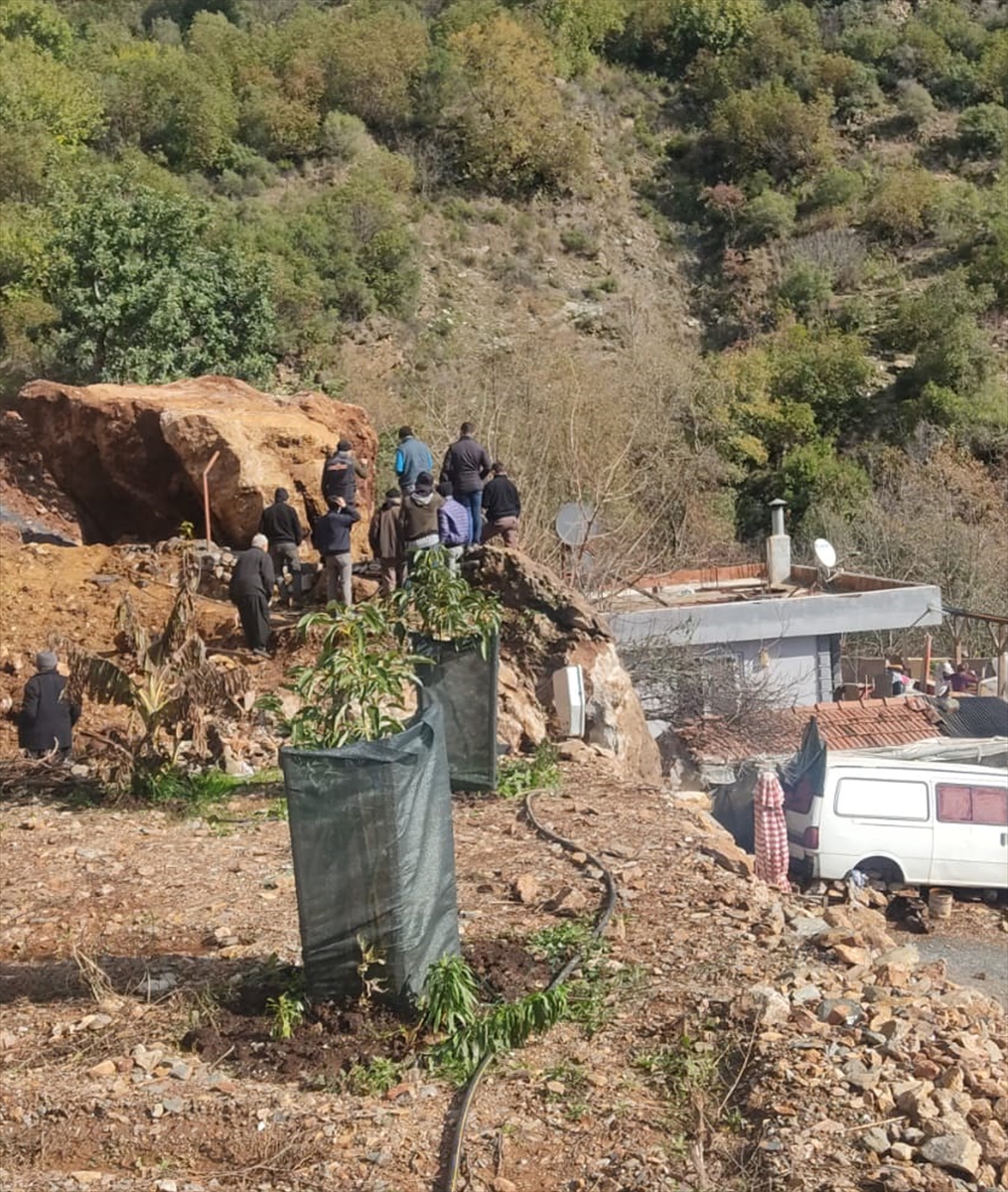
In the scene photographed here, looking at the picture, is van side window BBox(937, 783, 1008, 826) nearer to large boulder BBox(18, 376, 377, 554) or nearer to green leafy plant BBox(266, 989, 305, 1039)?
large boulder BBox(18, 376, 377, 554)

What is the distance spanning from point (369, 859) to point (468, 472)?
855 cm

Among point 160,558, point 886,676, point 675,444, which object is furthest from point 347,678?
point 675,444

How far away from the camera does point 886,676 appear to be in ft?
84.4

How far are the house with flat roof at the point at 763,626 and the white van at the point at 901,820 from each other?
3.65m

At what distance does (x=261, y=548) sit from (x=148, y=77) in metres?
37.2

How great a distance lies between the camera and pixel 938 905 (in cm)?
1617

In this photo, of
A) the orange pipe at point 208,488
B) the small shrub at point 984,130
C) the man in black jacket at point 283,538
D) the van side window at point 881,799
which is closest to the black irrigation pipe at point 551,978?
the man in black jacket at point 283,538

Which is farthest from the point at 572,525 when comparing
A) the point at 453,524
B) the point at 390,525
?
the point at 390,525

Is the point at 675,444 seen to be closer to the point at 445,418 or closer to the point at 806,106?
the point at 445,418

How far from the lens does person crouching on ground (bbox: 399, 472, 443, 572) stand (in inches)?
500

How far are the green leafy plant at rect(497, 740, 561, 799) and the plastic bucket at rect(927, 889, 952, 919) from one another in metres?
7.35

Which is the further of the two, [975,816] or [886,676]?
[886,676]

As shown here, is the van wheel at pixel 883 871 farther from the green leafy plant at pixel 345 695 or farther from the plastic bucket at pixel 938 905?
the green leafy plant at pixel 345 695

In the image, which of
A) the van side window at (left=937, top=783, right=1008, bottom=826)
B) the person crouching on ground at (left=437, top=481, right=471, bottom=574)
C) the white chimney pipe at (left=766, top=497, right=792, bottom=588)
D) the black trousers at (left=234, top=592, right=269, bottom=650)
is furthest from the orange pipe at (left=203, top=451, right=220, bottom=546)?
the white chimney pipe at (left=766, top=497, right=792, bottom=588)
